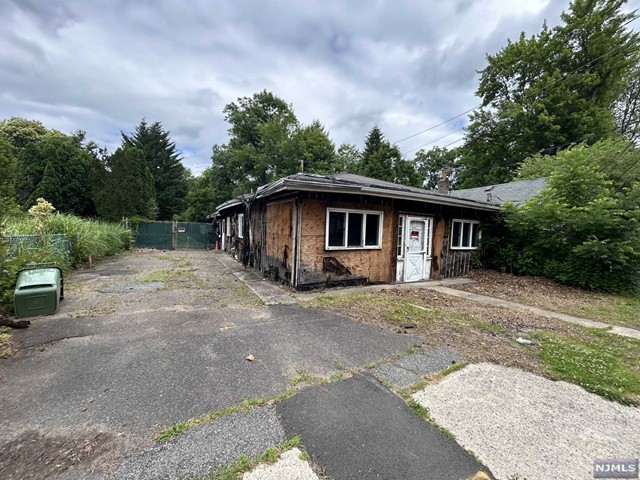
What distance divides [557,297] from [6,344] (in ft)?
36.1

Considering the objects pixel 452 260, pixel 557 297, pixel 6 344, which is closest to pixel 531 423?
pixel 6 344

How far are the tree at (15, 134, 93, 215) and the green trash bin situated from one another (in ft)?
60.9

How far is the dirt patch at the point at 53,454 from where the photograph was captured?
1656mm

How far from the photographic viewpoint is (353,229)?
7367 mm

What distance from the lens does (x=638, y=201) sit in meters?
7.65

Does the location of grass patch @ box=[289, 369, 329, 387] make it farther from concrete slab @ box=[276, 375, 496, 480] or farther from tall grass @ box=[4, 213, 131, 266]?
tall grass @ box=[4, 213, 131, 266]

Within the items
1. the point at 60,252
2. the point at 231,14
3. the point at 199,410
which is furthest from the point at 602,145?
the point at 60,252

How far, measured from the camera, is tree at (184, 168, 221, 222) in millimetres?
27820

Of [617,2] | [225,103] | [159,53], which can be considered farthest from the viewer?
[225,103]

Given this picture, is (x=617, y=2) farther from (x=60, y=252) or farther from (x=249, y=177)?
(x=60, y=252)

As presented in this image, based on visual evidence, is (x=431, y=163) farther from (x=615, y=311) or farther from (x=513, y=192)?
(x=615, y=311)

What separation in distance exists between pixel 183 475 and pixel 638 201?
1198cm

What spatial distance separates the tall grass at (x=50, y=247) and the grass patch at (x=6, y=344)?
102 centimetres

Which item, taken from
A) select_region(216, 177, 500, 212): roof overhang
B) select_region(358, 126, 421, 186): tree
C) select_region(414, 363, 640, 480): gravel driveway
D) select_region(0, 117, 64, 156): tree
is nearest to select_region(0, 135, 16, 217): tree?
select_region(216, 177, 500, 212): roof overhang
